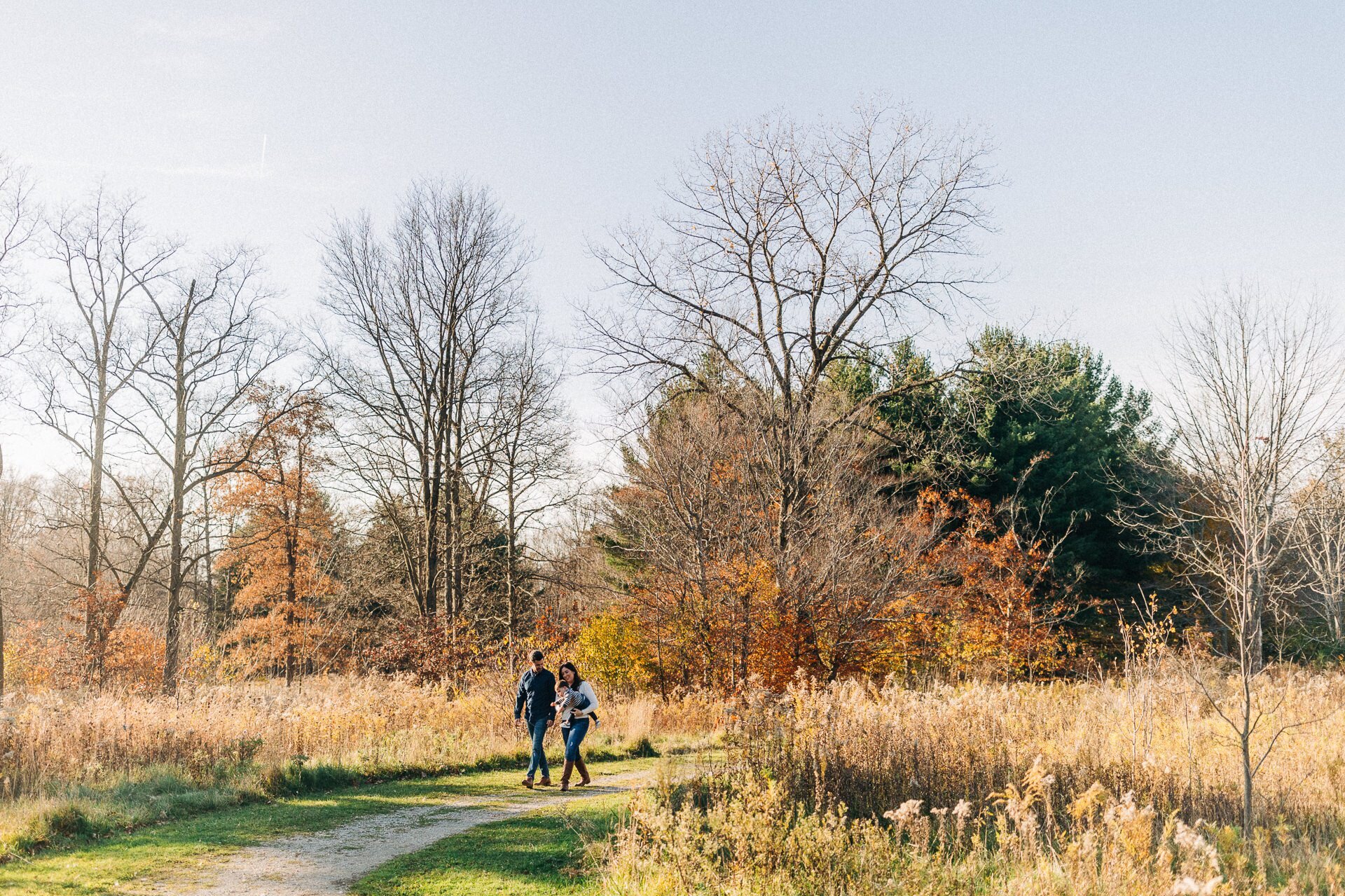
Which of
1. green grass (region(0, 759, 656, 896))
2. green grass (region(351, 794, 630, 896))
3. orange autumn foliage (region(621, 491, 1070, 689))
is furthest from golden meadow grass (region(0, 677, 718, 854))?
green grass (region(351, 794, 630, 896))

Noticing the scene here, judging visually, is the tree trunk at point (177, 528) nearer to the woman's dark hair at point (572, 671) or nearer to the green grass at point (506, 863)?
the woman's dark hair at point (572, 671)

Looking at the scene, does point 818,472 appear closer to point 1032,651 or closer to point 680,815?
point 1032,651

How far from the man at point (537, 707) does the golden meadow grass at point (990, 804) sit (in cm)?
263

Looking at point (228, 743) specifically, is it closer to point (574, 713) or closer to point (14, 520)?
point (574, 713)

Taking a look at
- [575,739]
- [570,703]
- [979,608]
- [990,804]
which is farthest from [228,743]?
[979,608]

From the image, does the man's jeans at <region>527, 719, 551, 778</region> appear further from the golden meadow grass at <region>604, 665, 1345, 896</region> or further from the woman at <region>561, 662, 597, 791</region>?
the golden meadow grass at <region>604, 665, 1345, 896</region>

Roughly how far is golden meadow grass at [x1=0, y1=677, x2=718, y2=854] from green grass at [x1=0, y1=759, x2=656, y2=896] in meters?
0.47

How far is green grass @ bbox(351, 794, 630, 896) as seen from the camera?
6441 mm

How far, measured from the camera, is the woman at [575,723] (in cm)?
1054

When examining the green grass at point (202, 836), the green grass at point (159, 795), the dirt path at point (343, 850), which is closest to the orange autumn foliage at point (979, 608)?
the green grass at point (159, 795)

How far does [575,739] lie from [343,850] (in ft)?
10.8

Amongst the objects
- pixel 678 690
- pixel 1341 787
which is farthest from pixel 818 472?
pixel 1341 787

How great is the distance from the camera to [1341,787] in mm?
8766

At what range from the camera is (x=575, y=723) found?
1071 centimetres
